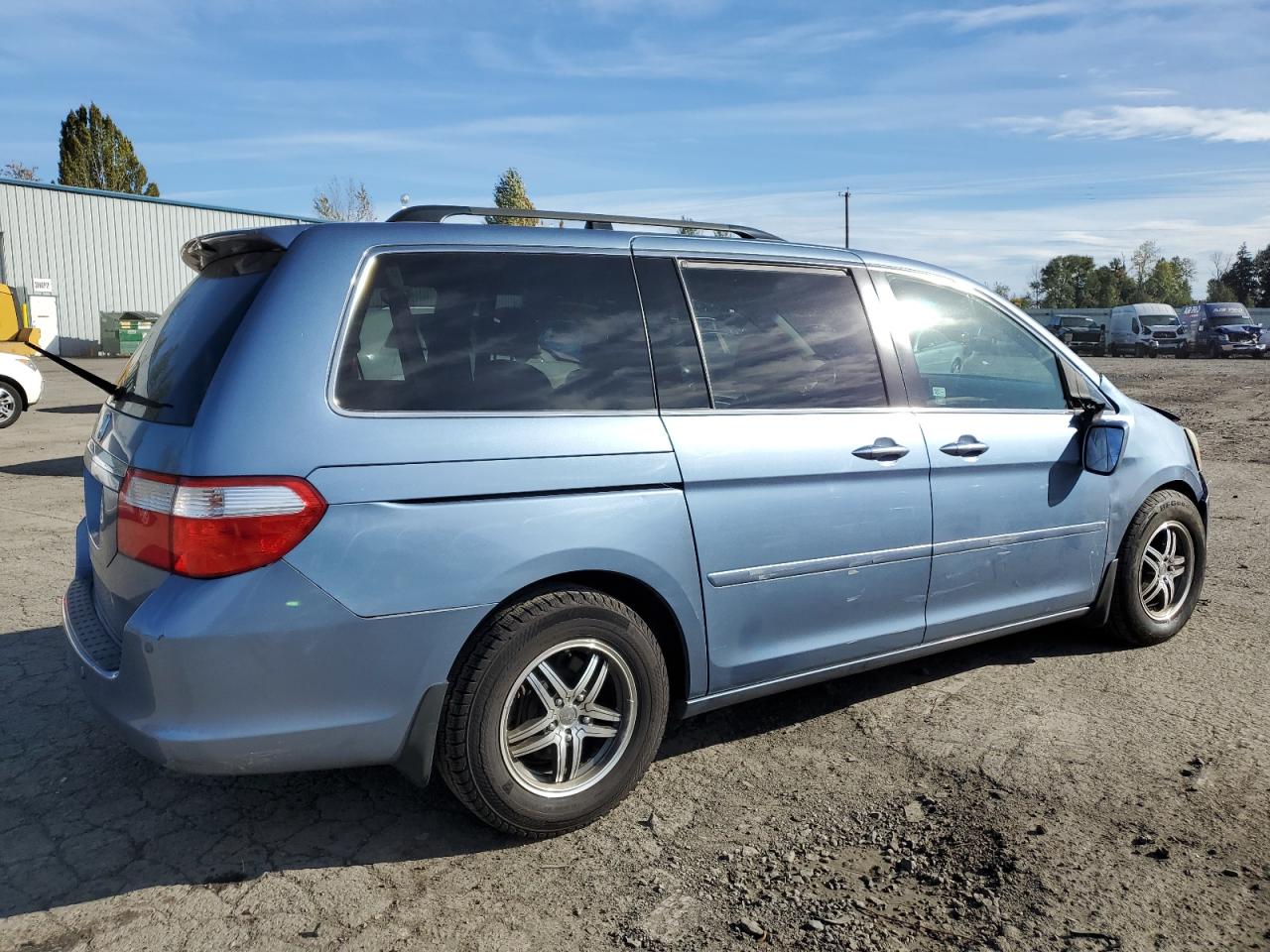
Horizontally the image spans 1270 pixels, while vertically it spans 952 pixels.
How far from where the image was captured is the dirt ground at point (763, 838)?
273 centimetres

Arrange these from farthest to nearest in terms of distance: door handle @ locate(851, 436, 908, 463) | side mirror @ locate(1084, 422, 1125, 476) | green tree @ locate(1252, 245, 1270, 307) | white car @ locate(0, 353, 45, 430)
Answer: green tree @ locate(1252, 245, 1270, 307) → white car @ locate(0, 353, 45, 430) → side mirror @ locate(1084, 422, 1125, 476) → door handle @ locate(851, 436, 908, 463)

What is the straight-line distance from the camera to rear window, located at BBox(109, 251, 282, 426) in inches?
115

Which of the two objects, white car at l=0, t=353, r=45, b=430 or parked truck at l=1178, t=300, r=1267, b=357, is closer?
white car at l=0, t=353, r=45, b=430

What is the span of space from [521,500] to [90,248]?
39822 millimetres

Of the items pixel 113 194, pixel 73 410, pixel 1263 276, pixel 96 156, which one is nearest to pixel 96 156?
pixel 96 156

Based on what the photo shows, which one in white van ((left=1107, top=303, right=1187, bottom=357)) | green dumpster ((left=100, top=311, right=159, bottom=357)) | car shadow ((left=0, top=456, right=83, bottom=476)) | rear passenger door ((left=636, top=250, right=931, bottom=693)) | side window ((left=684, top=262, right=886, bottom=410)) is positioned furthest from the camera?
white van ((left=1107, top=303, right=1187, bottom=357))

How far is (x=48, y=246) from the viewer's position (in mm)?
35969

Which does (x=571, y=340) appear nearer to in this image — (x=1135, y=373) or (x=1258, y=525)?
(x=1258, y=525)

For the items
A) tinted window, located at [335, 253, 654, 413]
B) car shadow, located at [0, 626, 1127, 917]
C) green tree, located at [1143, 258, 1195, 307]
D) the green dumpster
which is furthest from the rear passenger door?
green tree, located at [1143, 258, 1195, 307]

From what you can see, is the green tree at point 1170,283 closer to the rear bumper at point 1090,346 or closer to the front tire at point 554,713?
the rear bumper at point 1090,346

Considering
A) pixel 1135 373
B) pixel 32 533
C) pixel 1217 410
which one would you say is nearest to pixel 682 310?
pixel 32 533

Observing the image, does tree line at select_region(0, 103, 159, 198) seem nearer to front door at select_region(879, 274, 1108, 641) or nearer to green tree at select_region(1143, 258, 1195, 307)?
front door at select_region(879, 274, 1108, 641)

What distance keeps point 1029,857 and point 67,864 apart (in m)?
2.79

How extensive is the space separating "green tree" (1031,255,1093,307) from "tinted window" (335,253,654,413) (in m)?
114
